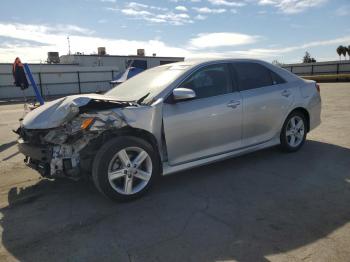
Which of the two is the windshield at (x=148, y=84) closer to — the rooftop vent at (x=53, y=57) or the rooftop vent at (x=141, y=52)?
the rooftop vent at (x=53, y=57)

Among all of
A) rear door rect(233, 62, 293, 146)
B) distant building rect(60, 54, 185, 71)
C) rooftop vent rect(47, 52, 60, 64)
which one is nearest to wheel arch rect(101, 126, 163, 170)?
rear door rect(233, 62, 293, 146)

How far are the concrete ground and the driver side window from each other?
1168mm

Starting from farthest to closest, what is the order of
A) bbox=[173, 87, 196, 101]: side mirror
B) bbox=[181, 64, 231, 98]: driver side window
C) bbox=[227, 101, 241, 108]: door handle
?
bbox=[227, 101, 241, 108]: door handle, bbox=[181, 64, 231, 98]: driver side window, bbox=[173, 87, 196, 101]: side mirror

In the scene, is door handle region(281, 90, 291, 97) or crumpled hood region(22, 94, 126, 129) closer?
crumpled hood region(22, 94, 126, 129)

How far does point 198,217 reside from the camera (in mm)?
3605

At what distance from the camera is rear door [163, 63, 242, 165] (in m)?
4.34

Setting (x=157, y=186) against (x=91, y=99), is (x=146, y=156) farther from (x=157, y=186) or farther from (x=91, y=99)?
(x=91, y=99)

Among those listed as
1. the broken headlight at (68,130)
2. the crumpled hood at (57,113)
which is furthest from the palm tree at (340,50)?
the broken headlight at (68,130)

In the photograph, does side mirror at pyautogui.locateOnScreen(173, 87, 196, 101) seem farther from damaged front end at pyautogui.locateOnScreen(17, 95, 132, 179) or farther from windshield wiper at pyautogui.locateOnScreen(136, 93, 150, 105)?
damaged front end at pyautogui.locateOnScreen(17, 95, 132, 179)

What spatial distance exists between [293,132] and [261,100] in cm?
102

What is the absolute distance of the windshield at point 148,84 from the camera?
4.53 m

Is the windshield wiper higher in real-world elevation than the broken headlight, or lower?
higher

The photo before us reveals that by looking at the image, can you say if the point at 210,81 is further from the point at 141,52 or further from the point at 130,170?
the point at 141,52

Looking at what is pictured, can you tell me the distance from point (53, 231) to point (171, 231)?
1.16 metres
